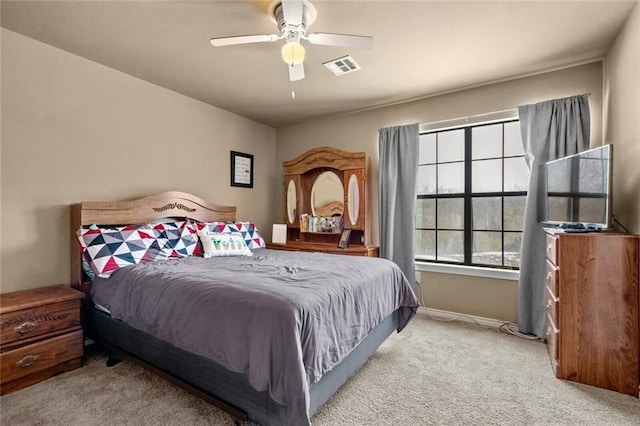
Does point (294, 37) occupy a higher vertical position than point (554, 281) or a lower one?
higher

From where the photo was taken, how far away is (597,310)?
203 cm

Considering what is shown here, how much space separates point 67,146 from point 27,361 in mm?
1673

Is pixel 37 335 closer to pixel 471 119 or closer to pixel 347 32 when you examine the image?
pixel 347 32

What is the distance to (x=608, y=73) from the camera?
257cm

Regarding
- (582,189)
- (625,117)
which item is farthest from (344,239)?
(625,117)

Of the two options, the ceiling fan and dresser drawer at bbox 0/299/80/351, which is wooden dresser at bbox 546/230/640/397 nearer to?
the ceiling fan

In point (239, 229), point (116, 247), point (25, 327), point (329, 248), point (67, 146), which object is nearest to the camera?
point (25, 327)

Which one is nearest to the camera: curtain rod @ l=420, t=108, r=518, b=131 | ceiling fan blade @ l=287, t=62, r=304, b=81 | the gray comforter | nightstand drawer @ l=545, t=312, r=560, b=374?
the gray comforter

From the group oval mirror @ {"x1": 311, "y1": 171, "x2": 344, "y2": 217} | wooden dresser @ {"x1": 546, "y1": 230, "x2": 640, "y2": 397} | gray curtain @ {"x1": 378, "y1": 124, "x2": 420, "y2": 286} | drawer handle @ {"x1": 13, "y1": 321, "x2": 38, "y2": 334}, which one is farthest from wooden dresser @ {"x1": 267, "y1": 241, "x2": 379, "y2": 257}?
drawer handle @ {"x1": 13, "y1": 321, "x2": 38, "y2": 334}

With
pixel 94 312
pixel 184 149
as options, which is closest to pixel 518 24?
pixel 184 149

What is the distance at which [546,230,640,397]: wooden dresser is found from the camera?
1.95 metres

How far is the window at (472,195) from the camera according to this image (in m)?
3.20

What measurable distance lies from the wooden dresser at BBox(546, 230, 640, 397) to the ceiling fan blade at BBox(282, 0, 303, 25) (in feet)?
7.42

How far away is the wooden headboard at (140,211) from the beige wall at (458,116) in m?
1.66
